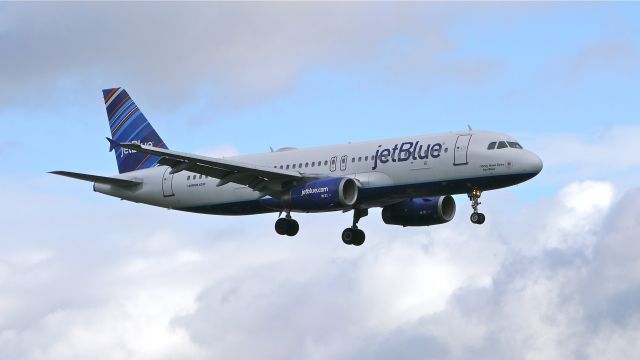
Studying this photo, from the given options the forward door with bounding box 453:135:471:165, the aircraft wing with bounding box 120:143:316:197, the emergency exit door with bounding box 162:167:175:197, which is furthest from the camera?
the emergency exit door with bounding box 162:167:175:197

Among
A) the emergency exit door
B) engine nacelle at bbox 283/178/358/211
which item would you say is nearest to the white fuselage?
engine nacelle at bbox 283/178/358/211

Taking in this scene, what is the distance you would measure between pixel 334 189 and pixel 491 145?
24.0 feet

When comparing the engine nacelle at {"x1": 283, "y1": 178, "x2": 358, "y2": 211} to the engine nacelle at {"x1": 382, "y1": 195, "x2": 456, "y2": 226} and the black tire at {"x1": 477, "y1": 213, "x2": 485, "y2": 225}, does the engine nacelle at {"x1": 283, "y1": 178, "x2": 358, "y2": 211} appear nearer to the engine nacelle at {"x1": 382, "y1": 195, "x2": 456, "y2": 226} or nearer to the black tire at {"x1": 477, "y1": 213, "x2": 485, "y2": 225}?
the black tire at {"x1": 477, "y1": 213, "x2": 485, "y2": 225}

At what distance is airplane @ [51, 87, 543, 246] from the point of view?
2381 inches

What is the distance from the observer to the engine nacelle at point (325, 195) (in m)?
61.3

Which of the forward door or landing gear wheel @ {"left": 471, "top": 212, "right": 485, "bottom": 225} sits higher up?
the forward door

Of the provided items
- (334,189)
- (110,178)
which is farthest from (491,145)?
(110,178)

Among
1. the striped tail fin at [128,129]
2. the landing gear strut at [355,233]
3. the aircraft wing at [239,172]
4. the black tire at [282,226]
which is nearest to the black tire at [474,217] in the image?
the aircraft wing at [239,172]

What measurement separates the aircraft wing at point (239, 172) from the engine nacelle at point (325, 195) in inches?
37.7

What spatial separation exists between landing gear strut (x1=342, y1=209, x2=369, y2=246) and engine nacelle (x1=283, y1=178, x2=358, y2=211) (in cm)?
571

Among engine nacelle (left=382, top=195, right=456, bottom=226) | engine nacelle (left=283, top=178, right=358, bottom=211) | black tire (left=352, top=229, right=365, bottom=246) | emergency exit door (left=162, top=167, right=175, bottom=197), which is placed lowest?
engine nacelle (left=283, top=178, right=358, bottom=211)

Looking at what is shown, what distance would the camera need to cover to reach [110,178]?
70500 millimetres

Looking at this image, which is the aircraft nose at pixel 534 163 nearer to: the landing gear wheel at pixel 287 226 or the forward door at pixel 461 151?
the forward door at pixel 461 151

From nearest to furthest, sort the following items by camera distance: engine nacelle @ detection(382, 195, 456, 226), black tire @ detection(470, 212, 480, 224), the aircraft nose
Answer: the aircraft nose, black tire @ detection(470, 212, 480, 224), engine nacelle @ detection(382, 195, 456, 226)
